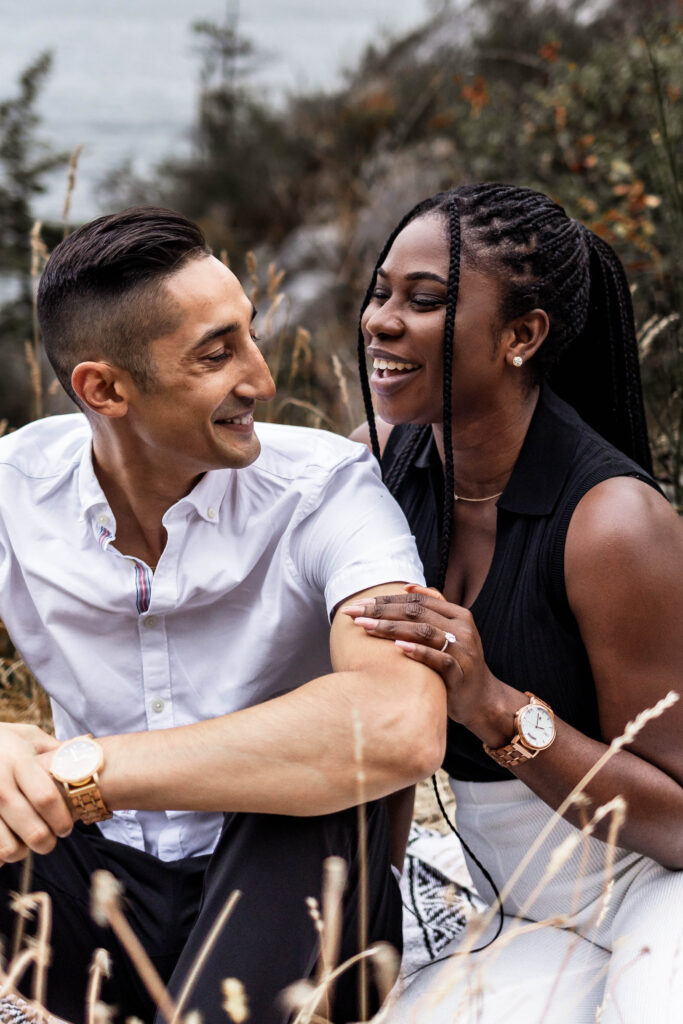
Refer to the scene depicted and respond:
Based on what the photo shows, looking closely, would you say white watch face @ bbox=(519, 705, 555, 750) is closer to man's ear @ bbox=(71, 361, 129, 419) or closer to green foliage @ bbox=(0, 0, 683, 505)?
man's ear @ bbox=(71, 361, 129, 419)

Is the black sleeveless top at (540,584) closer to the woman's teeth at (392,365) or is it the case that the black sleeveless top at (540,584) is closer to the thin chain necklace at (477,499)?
the thin chain necklace at (477,499)

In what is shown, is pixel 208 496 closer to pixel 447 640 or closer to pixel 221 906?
pixel 447 640

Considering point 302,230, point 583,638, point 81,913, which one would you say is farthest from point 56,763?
point 302,230

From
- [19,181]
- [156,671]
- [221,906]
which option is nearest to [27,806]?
[221,906]

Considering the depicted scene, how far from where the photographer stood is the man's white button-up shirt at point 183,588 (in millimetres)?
1975

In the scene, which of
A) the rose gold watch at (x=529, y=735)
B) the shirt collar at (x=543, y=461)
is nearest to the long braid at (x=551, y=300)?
the shirt collar at (x=543, y=461)

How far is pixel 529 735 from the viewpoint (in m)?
1.78

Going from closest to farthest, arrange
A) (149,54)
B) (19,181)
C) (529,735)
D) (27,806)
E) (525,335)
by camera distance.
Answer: (27,806)
(529,735)
(525,335)
(19,181)
(149,54)

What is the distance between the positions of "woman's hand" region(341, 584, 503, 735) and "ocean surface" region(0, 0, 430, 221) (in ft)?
31.8

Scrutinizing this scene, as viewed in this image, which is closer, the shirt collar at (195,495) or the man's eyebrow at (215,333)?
the man's eyebrow at (215,333)

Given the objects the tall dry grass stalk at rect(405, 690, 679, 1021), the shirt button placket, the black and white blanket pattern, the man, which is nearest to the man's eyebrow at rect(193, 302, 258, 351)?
the man

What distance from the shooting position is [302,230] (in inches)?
400

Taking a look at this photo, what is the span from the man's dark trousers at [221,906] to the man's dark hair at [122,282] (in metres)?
0.84

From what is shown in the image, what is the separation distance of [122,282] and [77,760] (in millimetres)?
833
